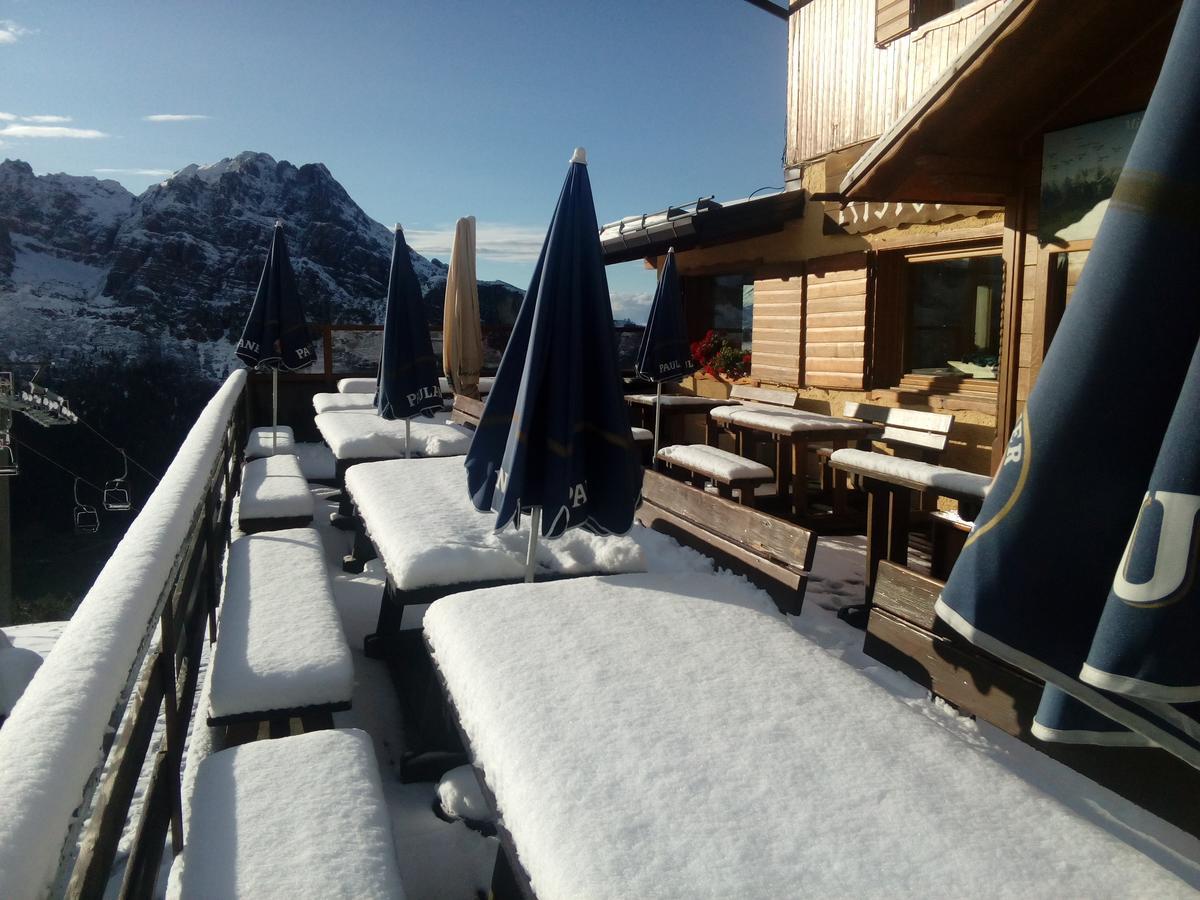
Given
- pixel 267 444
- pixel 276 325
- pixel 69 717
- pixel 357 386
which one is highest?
pixel 276 325

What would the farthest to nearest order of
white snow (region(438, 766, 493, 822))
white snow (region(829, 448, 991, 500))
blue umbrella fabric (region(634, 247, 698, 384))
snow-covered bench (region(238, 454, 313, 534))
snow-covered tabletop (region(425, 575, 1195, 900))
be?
blue umbrella fabric (region(634, 247, 698, 384)) → snow-covered bench (region(238, 454, 313, 534)) → white snow (region(829, 448, 991, 500)) → white snow (region(438, 766, 493, 822)) → snow-covered tabletop (region(425, 575, 1195, 900))

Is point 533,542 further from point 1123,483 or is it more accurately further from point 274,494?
point 274,494

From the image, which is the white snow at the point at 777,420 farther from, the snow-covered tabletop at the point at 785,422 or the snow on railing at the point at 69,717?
the snow on railing at the point at 69,717

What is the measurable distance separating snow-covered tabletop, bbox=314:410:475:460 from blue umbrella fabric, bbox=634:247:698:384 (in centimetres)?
207

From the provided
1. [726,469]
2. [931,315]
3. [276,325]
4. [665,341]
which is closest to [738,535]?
[726,469]

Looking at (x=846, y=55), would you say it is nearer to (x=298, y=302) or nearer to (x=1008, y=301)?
(x=1008, y=301)

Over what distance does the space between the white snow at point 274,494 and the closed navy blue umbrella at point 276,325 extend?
207cm

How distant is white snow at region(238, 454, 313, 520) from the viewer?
4754 mm

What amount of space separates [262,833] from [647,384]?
10.1 m

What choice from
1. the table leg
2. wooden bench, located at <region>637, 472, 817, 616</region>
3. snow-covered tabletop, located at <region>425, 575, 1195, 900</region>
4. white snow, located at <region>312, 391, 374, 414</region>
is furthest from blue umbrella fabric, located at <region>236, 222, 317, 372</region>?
snow-covered tabletop, located at <region>425, 575, 1195, 900</region>

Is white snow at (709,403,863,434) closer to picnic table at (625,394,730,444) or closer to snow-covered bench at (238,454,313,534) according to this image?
picnic table at (625,394,730,444)

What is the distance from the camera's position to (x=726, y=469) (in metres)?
5.75

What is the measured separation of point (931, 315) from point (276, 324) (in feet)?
21.0

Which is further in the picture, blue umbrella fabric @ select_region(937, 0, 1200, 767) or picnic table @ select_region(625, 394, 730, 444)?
picnic table @ select_region(625, 394, 730, 444)
